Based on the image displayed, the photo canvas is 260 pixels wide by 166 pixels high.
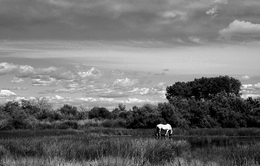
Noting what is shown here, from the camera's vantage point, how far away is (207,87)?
82.6m

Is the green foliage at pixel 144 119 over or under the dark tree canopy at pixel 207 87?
under

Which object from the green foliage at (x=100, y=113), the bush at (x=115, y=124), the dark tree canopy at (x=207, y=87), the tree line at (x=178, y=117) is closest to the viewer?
the tree line at (x=178, y=117)

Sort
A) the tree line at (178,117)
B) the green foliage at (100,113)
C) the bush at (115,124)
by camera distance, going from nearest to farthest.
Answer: the tree line at (178,117) → the bush at (115,124) → the green foliage at (100,113)

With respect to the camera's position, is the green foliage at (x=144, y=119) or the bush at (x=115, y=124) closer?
the green foliage at (x=144, y=119)

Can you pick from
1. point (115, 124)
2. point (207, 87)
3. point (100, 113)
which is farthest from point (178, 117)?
point (207, 87)

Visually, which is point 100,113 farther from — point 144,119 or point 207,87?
point 144,119

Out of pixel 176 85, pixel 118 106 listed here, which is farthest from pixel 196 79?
pixel 118 106

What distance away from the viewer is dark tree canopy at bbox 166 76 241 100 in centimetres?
8144

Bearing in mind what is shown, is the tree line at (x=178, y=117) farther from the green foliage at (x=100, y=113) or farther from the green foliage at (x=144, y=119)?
the green foliage at (x=100, y=113)

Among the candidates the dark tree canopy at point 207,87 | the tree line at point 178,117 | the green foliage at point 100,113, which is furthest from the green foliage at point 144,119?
the dark tree canopy at point 207,87

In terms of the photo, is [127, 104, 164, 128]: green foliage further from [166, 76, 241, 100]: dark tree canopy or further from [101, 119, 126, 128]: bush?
[166, 76, 241, 100]: dark tree canopy

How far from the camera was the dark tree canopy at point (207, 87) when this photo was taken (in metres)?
81.4

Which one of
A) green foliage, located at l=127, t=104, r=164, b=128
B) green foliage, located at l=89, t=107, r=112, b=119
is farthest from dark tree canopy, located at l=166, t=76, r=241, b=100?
green foliage, located at l=127, t=104, r=164, b=128

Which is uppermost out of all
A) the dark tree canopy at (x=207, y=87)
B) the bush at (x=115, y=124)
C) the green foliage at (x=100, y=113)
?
the dark tree canopy at (x=207, y=87)
